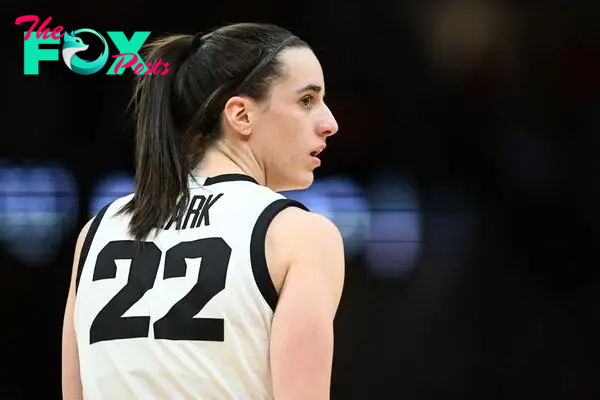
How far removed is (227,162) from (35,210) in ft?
7.49

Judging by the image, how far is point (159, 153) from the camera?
127 centimetres

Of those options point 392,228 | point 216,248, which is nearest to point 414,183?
point 392,228

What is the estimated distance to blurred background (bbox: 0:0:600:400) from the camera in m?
3.40

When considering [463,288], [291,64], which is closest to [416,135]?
[463,288]

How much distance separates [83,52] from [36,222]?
2.18 ft

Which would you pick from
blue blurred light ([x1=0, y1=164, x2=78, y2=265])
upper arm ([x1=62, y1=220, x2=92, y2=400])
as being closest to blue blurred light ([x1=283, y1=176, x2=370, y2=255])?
blue blurred light ([x1=0, y1=164, x2=78, y2=265])

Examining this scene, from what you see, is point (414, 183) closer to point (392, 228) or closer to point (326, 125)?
point (392, 228)

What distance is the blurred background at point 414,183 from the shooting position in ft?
11.1

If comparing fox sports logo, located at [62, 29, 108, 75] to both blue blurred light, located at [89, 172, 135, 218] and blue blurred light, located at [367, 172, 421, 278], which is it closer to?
blue blurred light, located at [89, 172, 135, 218]

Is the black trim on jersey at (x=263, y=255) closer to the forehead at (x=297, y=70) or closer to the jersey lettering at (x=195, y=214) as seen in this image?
the jersey lettering at (x=195, y=214)

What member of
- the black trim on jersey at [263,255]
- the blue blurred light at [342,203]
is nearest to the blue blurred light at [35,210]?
the blue blurred light at [342,203]

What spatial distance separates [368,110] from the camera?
3525mm

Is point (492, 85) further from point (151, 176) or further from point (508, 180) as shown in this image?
point (151, 176)

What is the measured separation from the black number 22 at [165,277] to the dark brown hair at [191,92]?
0.07 meters
